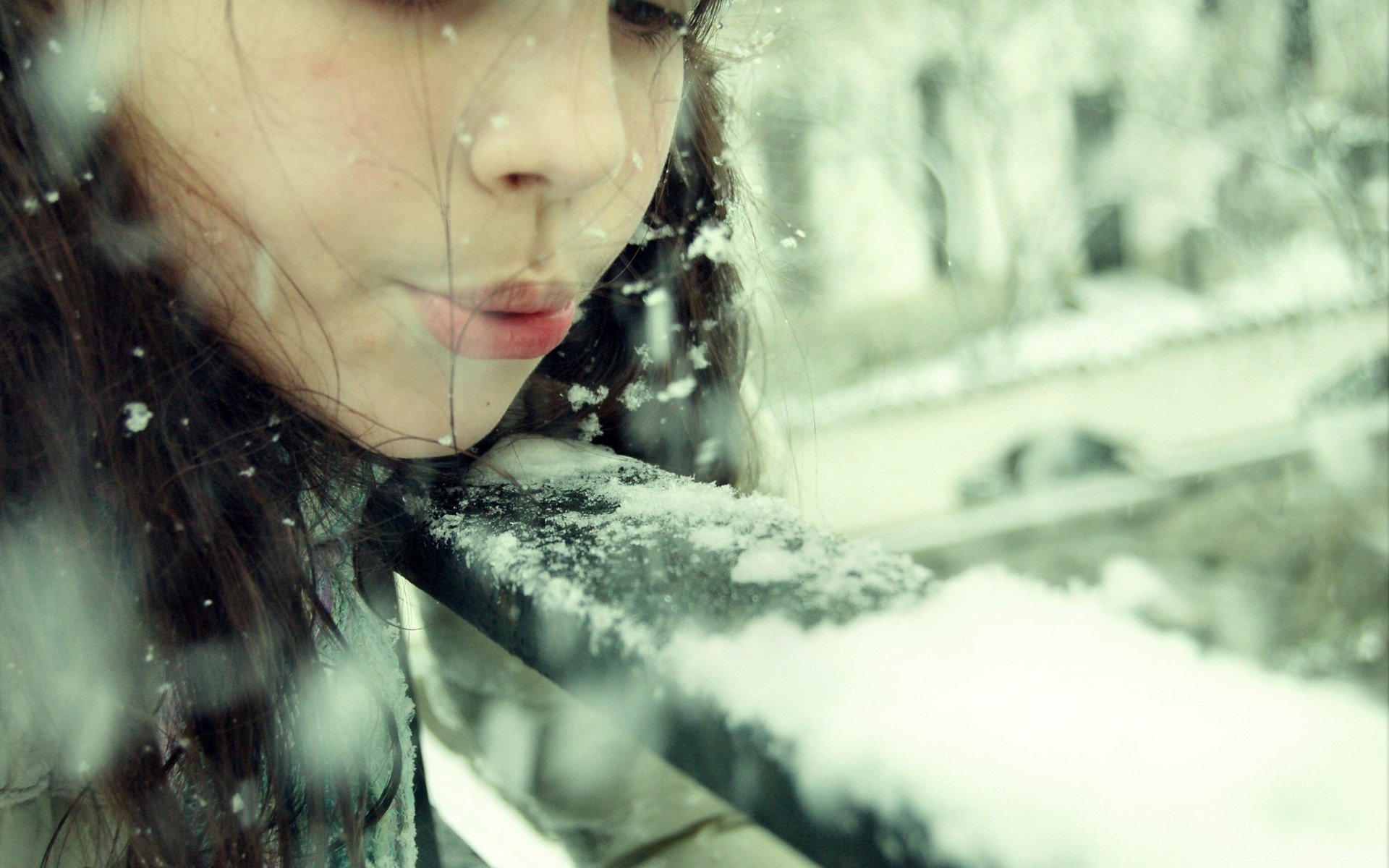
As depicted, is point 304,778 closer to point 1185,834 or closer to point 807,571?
point 807,571

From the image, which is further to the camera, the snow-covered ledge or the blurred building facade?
the blurred building facade

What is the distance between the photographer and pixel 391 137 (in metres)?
0.56

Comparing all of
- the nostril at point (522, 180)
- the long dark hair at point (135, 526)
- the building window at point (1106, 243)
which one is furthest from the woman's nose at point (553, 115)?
the building window at point (1106, 243)

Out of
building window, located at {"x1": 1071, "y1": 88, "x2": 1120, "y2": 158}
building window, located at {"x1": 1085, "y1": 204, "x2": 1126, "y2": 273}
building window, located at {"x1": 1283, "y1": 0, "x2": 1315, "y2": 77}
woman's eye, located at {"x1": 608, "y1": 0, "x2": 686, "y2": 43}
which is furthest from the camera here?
building window, located at {"x1": 1085, "y1": 204, "x2": 1126, "y2": 273}

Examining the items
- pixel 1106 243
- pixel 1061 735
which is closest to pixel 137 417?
pixel 1061 735

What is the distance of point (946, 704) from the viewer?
32 centimetres

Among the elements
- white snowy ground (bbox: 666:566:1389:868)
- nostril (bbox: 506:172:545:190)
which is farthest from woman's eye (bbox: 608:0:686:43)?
white snowy ground (bbox: 666:566:1389:868)

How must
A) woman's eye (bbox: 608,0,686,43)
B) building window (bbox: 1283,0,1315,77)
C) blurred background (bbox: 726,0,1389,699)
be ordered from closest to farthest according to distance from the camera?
1. woman's eye (bbox: 608,0,686,43)
2. blurred background (bbox: 726,0,1389,699)
3. building window (bbox: 1283,0,1315,77)

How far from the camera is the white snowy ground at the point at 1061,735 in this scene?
263 millimetres

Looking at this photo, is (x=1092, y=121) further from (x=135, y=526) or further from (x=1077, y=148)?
(x=135, y=526)

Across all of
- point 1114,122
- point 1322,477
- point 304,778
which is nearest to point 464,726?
point 304,778

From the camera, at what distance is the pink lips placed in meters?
0.61

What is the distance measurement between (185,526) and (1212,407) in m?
9.42

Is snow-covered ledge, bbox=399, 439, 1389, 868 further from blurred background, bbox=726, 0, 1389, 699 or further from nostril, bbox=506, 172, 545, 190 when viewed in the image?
blurred background, bbox=726, 0, 1389, 699
